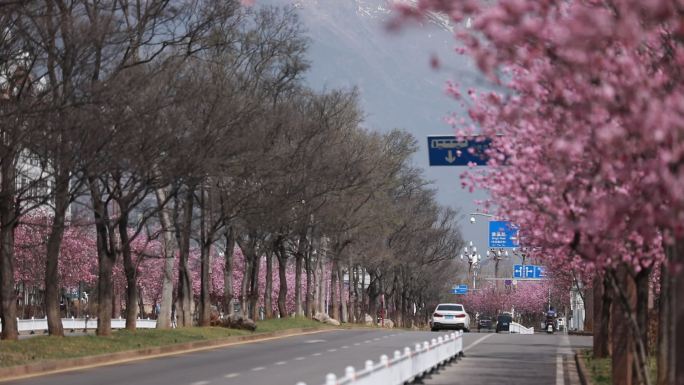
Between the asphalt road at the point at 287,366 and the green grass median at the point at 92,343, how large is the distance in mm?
1178

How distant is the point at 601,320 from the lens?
33.3 metres

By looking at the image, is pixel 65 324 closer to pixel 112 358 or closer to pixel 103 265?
pixel 103 265

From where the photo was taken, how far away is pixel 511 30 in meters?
8.04

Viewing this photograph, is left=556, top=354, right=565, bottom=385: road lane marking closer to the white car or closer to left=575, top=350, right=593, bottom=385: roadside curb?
left=575, top=350, right=593, bottom=385: roadside curb

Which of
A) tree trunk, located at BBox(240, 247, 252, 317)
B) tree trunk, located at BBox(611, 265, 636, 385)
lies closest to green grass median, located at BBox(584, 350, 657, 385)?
tree trunk, located at BBox(611, 265, 636, 385)

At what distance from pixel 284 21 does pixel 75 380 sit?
2819cm

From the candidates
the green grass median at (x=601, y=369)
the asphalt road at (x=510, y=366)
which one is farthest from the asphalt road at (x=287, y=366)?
the green grass median at (x=601, y=369)

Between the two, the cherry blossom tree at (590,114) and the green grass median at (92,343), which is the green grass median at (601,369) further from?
the green grass median at (92,343)

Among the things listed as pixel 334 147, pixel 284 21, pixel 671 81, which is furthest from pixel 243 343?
pixel 671 81

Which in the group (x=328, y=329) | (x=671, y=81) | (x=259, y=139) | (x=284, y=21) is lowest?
(x=328, y=329)

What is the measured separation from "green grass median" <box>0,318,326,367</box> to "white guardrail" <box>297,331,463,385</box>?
24.9 feet

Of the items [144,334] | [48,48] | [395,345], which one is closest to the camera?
[48,48]

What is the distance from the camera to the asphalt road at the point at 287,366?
1010 inches

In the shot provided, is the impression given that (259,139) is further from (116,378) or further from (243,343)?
(116,378)
